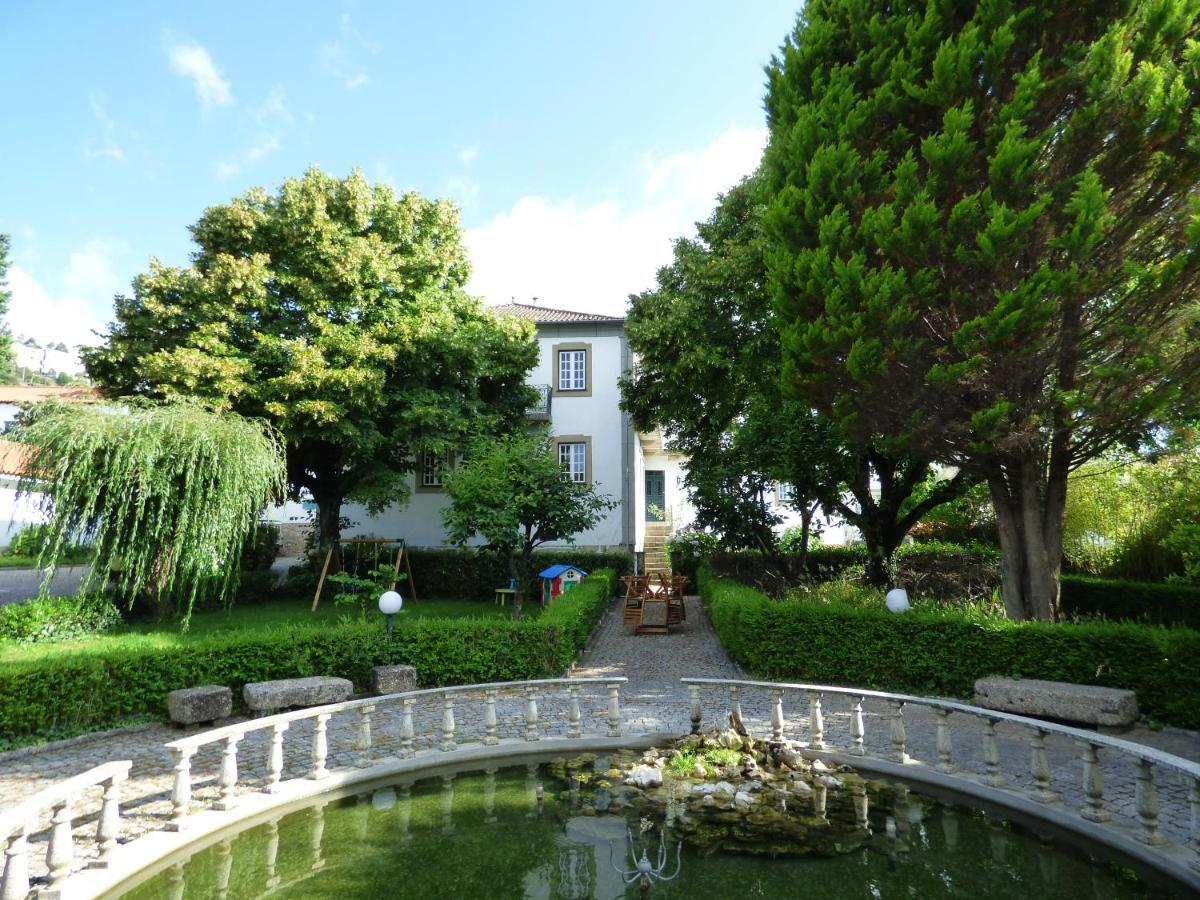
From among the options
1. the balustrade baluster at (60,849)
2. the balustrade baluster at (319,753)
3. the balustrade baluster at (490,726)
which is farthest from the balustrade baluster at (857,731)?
the balustrade baluster at (60,849)

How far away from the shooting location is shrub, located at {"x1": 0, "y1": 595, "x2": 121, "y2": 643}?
12.3 metres

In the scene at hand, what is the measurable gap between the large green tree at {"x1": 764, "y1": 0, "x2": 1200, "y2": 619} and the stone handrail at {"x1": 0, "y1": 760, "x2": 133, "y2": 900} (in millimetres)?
9788

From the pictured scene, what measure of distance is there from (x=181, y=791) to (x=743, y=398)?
14.5 m

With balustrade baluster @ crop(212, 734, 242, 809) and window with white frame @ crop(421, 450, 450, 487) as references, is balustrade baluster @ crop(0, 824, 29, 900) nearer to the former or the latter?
balustrade baluster @ crop(212, 734, 242, 809)

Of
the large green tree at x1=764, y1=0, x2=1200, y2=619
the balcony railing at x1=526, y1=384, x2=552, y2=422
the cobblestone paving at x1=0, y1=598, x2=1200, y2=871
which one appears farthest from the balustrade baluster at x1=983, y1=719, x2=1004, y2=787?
the balcony railing at x1=526, y1=384, x2=552, y2=422

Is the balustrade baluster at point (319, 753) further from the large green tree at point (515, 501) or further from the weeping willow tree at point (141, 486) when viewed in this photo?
the large green tree at point (515, 501)

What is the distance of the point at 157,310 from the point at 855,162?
16.7 m

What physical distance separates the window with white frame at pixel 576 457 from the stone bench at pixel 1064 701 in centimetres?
1677

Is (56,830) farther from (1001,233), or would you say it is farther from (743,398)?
(743,398)

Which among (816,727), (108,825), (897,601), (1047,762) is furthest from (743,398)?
(108,825)

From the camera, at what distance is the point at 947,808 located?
244 inches

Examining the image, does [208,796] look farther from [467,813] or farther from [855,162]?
[855,162]

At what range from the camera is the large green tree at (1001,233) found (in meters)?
8.72

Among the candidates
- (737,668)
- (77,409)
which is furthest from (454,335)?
(737,668)
